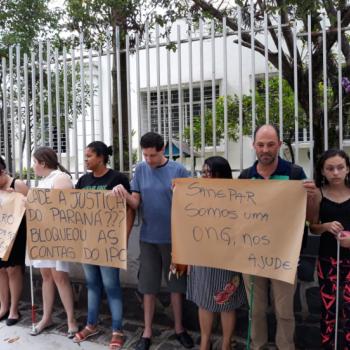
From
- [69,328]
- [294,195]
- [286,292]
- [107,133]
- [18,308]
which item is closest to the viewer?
[294,195]

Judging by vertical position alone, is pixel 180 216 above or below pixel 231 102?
below

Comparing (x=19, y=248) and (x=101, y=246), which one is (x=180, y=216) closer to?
(x=101, y=246)

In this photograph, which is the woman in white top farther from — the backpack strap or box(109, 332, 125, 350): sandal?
the backpack strap

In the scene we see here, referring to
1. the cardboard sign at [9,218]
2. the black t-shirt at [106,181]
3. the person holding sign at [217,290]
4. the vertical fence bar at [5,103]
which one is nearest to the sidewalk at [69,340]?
the person holding sign at [217,290]

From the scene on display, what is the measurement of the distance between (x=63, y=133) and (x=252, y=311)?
301 cm

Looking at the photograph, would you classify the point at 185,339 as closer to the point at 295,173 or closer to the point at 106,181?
the point at 106,181

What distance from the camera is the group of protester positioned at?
2746mm

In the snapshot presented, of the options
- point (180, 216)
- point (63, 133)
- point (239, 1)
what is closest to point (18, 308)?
point (63, 133)

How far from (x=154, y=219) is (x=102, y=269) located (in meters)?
0.65

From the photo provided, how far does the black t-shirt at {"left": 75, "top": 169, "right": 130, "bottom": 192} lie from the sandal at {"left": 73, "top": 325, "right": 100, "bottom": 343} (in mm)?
1333

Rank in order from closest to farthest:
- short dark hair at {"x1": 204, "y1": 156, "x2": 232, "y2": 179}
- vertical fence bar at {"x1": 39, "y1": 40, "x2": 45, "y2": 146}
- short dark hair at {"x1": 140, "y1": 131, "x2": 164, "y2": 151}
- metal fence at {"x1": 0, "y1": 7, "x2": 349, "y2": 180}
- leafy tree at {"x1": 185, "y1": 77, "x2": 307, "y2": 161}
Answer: short dark hair at {"x1": 204, "y1": 156, "x2": 232, "y2": 179} < short dark hair at {"x1": 140, "y1": 131, "x2": 164, "y2": 151} < metal fence at {"x1": 0, "y1": 7, "x2": 349, "y2": 180} < leafy tree at {"x1": 185, "y1": 77, "x2": 307, "y2": 161} < vertical fence bar at {"x1": 39, "y1": 40, "x2": 45, "y2": 146}

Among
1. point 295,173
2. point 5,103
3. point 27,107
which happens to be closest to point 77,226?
point 295,173

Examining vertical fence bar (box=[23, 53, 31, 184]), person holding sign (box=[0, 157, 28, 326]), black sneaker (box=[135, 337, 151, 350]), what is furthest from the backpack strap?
vertical fence bar (box=[23, 53, 31, 184])

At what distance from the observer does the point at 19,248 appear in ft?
13.1
